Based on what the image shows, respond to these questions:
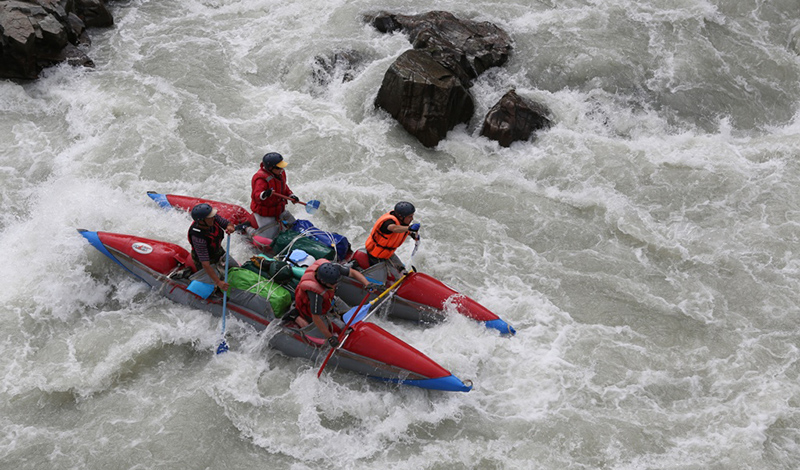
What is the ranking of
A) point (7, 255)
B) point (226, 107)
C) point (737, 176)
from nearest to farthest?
point (7, 255), point (737, 176), point (226, 107)

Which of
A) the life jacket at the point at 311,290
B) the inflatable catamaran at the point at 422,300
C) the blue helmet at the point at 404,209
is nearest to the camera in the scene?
the life jacket at the point at 311,290

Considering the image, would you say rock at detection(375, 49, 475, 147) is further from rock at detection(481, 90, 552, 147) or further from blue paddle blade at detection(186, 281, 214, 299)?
blue paddle blade at detection(186, 281, 214, 299)

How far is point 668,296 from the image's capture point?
7516 mm

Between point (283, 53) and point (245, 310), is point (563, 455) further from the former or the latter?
point (283, 53)

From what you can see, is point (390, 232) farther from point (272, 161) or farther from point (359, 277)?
point (272, 161)

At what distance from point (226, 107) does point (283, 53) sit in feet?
5.87

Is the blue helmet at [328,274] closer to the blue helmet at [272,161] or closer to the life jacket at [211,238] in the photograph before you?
the life jacket at [211,238]

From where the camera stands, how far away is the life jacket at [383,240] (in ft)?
21.8

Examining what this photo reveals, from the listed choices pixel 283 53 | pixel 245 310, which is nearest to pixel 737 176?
pixel 245 310

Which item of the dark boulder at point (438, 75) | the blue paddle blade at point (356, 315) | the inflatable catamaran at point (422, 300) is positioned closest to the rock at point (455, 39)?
the dark boulder at point (438, 75)

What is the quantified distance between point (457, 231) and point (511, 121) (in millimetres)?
2423

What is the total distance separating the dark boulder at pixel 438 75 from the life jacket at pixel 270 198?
312cm

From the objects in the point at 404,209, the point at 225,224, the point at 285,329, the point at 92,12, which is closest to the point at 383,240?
the point at 404,209

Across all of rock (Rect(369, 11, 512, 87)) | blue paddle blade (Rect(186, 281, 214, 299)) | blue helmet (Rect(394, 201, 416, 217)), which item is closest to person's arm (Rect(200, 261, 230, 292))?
blue paddle blade (Rect(186, 281, 214, 299))
